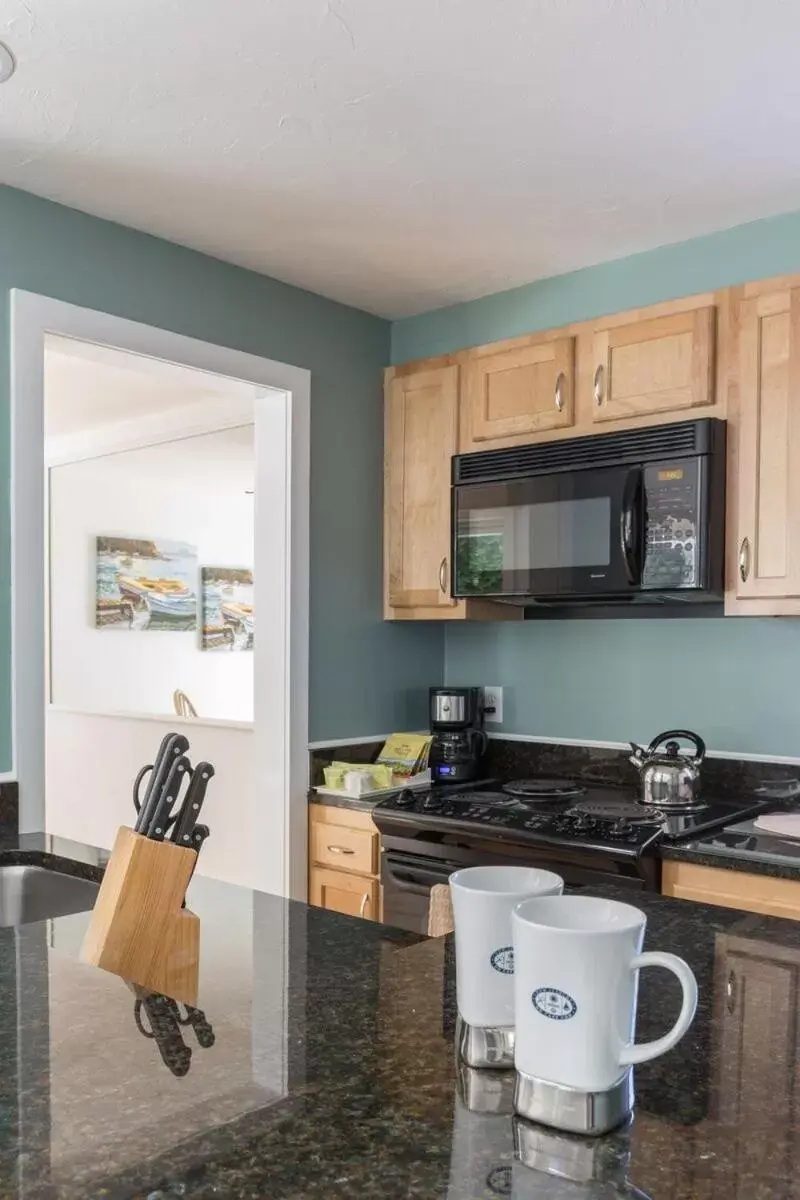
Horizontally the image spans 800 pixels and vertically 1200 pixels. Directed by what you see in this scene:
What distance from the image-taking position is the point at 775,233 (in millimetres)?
2637

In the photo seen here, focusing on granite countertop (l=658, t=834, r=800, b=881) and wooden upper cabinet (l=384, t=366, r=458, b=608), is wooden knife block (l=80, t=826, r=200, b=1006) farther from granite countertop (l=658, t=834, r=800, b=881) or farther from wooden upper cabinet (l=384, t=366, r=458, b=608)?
wooden upper cabinet (l=384, t=366, r=458, b=608)

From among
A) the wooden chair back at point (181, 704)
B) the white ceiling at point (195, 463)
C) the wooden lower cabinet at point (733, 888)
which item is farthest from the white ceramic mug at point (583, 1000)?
the wooden chair back at point (181, 704)

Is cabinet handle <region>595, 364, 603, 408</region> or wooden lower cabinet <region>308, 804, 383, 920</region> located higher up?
cabinet handle <region>595, 364, 603, 408</region>

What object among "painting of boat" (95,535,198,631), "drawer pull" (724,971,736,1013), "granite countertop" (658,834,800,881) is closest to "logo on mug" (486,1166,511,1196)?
"drawer pull" (724,971,736,1013)

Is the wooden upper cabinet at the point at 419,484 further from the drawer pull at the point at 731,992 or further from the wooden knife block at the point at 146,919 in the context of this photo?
the drawer pull at the point at 731,992

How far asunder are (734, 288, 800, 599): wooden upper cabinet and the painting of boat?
4.49 m

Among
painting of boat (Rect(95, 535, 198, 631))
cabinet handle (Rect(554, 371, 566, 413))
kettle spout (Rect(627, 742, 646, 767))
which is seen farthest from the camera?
painting of boat (Rect(95, 535, 198, 631))

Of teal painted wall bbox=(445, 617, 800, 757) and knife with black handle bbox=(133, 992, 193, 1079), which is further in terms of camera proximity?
teal painted wall bbox=(445, 617, 800, 757)

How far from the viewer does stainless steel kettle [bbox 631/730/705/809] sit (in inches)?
109

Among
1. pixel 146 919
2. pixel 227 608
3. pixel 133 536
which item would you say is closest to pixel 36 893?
pixel 146 919

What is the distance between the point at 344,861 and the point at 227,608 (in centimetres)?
436

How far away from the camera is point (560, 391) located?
2953 mm

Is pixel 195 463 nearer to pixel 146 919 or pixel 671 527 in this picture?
pixel 671 527

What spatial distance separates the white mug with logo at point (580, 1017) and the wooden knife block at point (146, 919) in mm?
556
